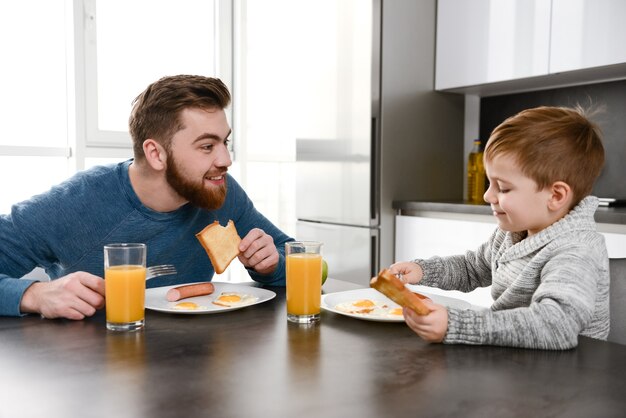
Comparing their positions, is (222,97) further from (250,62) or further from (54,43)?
(250,62)

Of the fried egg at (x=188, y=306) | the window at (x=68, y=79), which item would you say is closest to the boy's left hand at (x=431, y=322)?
the fried egg at (x=188, y=306)

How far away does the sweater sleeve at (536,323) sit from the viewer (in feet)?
2.97

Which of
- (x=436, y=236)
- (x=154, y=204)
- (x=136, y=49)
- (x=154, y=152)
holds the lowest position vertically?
(x=436, y=236)

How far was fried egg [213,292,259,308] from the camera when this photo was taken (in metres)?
1.20

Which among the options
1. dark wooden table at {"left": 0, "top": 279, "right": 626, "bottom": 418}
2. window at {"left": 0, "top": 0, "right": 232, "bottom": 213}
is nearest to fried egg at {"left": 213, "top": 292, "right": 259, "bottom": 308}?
dark wooden table at {"left": 0, "top": 279, "right": 626, "bottom": 418}

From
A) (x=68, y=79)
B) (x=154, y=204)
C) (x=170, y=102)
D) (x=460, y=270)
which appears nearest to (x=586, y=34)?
(x=460, y=270)

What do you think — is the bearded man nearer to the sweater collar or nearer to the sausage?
the sausage

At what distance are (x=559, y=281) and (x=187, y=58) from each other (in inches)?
133

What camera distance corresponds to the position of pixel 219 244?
1.38m

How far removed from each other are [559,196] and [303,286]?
0.54 m

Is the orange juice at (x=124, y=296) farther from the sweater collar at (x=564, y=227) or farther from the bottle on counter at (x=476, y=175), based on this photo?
the bottle on counter at (x=476, y=175)

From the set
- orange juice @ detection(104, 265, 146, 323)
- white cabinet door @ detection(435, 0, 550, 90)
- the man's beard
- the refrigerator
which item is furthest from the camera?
the refrigerator

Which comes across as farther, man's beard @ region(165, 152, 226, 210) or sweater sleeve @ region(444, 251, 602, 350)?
man's beard @ region(165, 152, 226, 210)

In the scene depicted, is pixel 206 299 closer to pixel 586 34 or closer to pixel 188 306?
pixel 188 306
